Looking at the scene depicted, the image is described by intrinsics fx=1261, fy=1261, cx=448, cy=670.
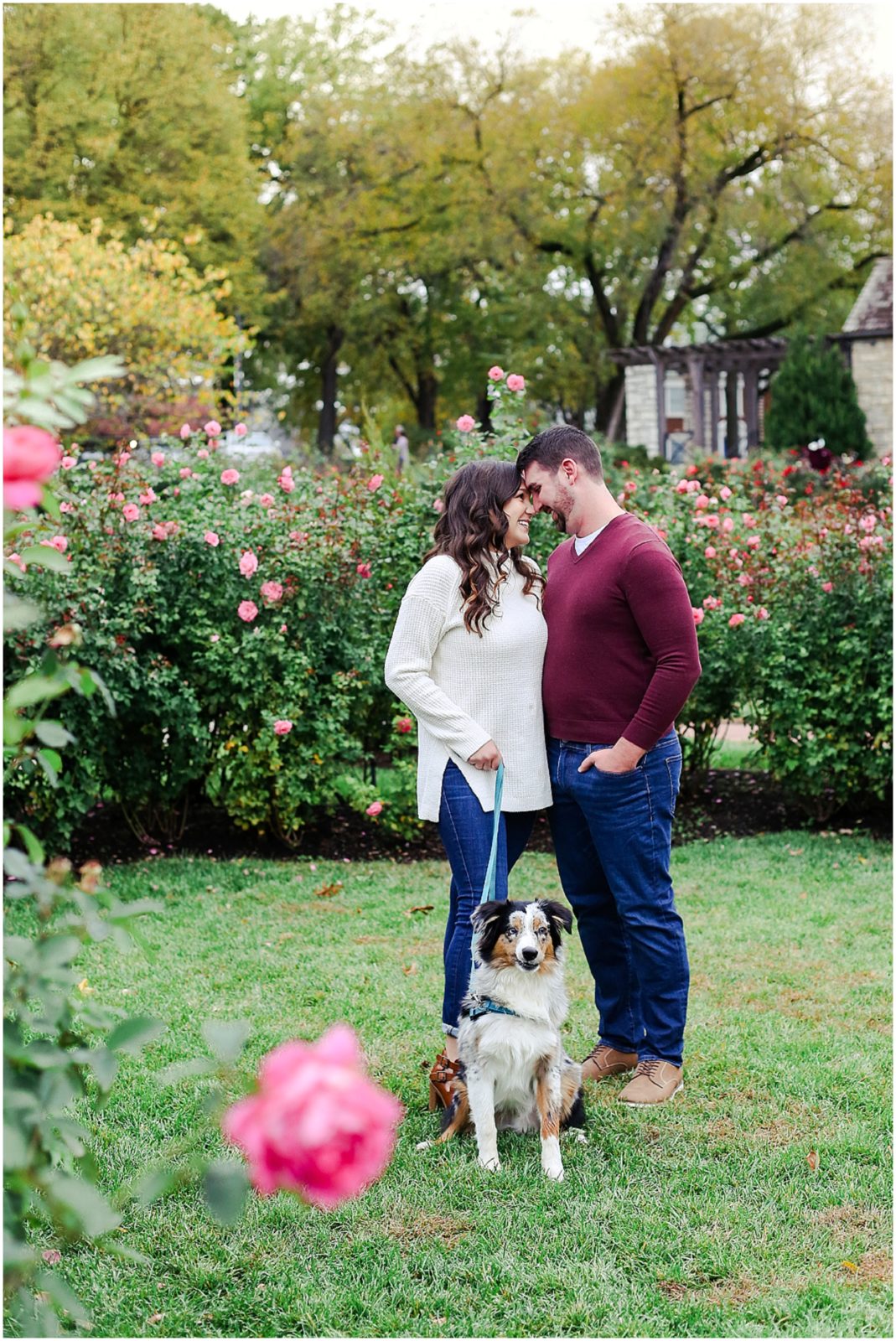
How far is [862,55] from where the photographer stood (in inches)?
1019

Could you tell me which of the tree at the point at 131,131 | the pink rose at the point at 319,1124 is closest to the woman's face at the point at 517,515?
the pink rose at the point at 319,1124

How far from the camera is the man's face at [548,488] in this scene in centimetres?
387

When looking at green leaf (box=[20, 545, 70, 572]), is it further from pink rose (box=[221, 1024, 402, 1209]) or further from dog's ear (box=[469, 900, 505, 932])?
dog's ear (box=[469, 900, 505, 932])

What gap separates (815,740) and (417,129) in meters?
25.1

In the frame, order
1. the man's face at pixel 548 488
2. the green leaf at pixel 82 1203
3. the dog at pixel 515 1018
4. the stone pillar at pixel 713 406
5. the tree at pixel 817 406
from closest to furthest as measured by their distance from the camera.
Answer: the green leaf at pixel 82 1203
the dog at pixel 515 1018
the man's face at pixel 548 488
the tree at pixel 817 406
the stone pillar at pixel 713 406

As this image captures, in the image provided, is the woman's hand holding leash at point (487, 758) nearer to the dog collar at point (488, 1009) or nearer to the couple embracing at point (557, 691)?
the couple embracing at point (557, 691)

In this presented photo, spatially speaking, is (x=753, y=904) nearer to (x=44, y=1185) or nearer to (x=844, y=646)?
(x=844, y=646)

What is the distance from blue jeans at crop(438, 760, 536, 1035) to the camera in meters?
3.77

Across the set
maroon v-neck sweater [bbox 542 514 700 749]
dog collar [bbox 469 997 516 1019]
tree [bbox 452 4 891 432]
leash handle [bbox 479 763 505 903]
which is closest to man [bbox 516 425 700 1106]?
maroon v-neck sweater [bbox 542 514 700 749]

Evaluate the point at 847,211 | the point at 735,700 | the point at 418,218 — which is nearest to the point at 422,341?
the point at 418,218

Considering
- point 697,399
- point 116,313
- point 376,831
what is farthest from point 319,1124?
point 697,399

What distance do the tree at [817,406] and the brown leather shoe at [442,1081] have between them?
21909mm

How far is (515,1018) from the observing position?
353 centimetres

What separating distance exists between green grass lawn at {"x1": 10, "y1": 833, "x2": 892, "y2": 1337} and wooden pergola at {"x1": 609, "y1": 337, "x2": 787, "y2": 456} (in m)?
23.2
